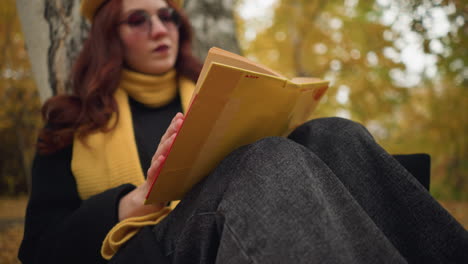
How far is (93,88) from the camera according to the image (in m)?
1.64

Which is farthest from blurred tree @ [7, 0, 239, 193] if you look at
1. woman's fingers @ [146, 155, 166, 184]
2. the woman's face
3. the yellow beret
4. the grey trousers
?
the grey trousers

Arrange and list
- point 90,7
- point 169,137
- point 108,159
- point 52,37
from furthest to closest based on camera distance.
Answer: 1. point 52,37
2. point 90,7
3. point 108,159
4. point 169,137

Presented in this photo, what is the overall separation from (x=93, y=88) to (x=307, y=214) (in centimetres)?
131

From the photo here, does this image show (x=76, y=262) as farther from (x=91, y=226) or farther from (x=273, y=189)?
(x=273, y=189)

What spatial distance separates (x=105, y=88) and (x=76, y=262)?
86 centimetres

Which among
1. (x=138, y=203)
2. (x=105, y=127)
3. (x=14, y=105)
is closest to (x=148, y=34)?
(x=105, y=127)

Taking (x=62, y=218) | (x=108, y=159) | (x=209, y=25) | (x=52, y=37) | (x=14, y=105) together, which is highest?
(x=209, y=25)

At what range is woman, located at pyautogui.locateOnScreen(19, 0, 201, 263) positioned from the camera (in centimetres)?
120

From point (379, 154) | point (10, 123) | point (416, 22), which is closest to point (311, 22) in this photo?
point (416, 22)

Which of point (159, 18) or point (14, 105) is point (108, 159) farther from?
point (14, 105)

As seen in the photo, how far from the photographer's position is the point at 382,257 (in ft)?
2.48

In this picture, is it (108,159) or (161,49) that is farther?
(161,49)

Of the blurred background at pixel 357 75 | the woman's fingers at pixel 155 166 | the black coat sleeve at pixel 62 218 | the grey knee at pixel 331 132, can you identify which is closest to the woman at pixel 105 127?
the black coat sleeve at pixel 62 218

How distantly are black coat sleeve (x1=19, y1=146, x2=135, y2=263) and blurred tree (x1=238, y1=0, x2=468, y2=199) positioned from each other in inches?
104
